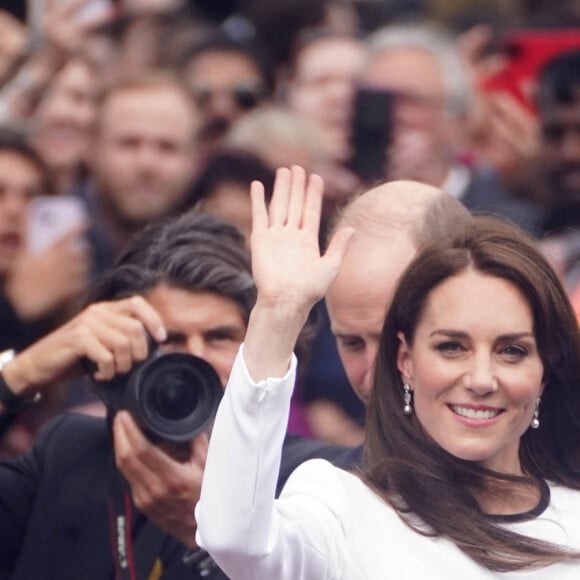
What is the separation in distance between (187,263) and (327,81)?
133 inches

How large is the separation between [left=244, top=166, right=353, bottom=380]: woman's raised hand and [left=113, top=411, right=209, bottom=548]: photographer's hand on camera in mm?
645

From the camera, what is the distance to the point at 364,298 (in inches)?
152

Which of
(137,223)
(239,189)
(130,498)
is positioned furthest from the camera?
(137,223)

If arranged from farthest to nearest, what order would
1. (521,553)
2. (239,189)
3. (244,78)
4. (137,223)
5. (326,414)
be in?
(244,78) < (137,223) < (239,189) < (326,414) < (521,553)

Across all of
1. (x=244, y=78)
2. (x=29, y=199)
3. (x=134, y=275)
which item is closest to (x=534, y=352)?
(x=134, y=275)

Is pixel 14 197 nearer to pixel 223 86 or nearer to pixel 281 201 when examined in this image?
pixel 223 86

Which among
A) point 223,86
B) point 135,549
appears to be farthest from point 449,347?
point 223,86

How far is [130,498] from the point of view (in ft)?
12.8

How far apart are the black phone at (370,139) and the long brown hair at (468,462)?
2.54m

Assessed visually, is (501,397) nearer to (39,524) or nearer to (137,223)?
(39,524)

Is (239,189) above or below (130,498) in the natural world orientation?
above

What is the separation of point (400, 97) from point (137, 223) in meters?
0.99

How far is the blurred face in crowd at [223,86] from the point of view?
23.1 ft

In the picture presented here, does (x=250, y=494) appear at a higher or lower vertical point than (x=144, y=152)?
lower
